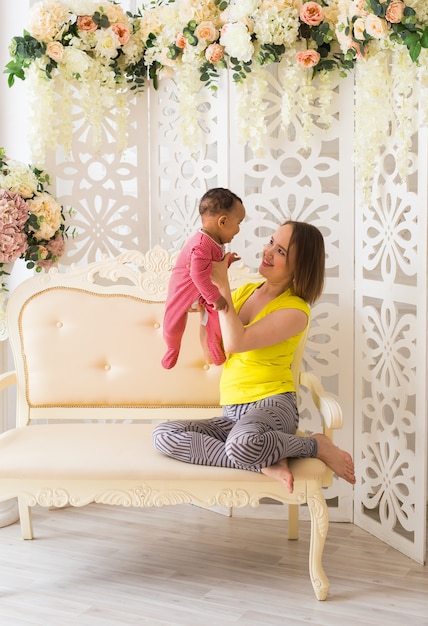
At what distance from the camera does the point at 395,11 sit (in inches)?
122

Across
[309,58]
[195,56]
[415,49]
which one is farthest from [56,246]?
[415,49]

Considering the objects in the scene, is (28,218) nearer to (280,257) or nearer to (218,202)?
(218,202)

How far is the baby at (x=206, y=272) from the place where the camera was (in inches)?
121

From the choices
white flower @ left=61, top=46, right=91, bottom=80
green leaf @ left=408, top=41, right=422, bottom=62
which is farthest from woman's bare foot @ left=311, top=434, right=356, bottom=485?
white flower @ left=61, top=46, right=91, bottom=80

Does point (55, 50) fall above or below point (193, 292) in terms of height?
above

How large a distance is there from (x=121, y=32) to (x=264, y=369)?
5.70ft

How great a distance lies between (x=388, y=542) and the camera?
366cm

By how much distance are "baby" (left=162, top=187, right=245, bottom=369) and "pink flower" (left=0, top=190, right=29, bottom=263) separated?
0.87m

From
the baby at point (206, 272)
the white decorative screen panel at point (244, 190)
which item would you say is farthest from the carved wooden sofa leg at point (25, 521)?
the white decorative screen panel at point (244, 190)

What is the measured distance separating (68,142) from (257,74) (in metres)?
0.97

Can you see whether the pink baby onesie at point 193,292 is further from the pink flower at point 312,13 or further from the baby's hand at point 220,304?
the pink flower at point 312,13

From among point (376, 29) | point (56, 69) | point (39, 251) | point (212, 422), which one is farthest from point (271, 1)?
point (212, 422)

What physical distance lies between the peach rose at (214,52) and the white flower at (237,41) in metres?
0.04

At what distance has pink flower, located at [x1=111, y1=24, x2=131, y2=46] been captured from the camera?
3844 millimetres
